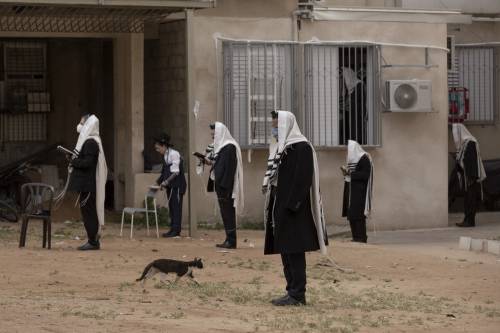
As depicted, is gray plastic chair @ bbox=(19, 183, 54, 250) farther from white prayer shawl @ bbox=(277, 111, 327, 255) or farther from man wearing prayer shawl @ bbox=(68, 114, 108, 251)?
A: white prayer shawl @ bbox=(277, 111, 327, 255)

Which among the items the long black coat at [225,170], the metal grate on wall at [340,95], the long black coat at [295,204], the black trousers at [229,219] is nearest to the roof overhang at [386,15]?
the metal grate on wall at [340,95]

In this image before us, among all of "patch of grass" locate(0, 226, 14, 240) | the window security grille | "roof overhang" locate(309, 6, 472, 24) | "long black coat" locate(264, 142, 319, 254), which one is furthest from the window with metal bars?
"long black coat" locate(264, 142, 319, 254)

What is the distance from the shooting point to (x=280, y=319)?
1055cm

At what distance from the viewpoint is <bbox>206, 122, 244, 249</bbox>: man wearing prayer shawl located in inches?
653

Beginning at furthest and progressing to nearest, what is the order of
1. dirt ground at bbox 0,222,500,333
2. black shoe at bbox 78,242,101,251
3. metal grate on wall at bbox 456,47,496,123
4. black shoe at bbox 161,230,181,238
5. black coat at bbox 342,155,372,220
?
metal grate on wall at bbox 456,47,496,123, black shoe at bbox 161,230,181,238, black coat at bbox 342,155,372,220, black shoe at bbox 78,242,101,251, dirt ground at bbox 0,222,500,333

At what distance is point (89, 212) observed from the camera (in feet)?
51.4

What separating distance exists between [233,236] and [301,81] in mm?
4445

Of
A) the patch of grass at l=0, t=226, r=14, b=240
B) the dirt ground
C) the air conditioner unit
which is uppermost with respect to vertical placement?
the air conditioner unit

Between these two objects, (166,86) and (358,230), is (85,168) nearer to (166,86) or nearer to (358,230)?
(358,230)

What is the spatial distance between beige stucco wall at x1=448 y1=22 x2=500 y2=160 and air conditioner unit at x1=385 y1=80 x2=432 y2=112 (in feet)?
9.28

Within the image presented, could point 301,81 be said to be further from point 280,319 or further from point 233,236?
point 280,319

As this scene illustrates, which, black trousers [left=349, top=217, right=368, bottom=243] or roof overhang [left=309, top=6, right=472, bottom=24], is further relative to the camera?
roof overhang [left=309, top=6, right=472, bottom=24]

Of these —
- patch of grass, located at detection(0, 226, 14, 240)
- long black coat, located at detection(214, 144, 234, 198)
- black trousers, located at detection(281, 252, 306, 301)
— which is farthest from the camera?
patch of grass, located at detection(0, 226, 14, 240)

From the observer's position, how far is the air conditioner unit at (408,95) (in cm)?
2059
